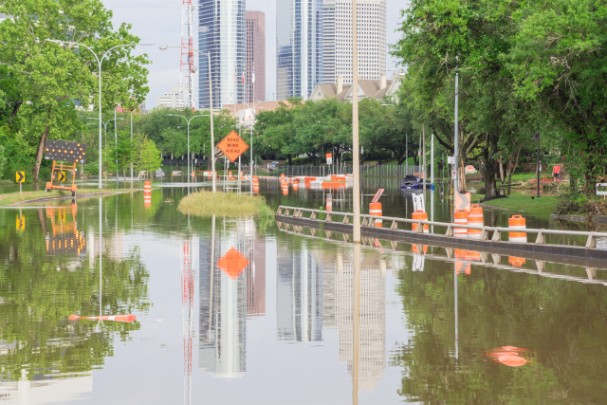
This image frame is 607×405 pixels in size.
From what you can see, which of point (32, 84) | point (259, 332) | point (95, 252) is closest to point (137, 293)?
point (259, 332)

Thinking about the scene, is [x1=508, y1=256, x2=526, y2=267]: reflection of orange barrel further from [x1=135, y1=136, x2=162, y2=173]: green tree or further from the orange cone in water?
[x1=135, y1=136, x2=162, y2=173]: green tree

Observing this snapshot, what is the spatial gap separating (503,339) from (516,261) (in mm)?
11189

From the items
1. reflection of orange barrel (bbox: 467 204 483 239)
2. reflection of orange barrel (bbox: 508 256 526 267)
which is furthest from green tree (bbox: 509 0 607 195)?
reflection of orange barrel (bbox: 508 256 526 267)

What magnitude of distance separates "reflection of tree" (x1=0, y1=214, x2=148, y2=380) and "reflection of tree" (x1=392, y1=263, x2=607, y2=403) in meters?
3.90

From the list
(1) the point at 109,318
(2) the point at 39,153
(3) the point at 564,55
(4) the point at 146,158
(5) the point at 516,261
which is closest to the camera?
(1) the point at 109,318

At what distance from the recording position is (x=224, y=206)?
1838 inches

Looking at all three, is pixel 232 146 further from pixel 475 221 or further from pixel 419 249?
pixel 419 249

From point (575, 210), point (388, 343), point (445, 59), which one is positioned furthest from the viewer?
point (575, 210)

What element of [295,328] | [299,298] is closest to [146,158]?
[299,298]

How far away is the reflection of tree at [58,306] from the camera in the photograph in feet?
38.5

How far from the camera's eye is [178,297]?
17312 mm

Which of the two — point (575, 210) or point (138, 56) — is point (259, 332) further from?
point (138, 56)

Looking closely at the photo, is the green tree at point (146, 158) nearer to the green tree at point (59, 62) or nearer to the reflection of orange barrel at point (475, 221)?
the green tree at point (59, 62)

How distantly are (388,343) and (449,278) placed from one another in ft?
24.6
